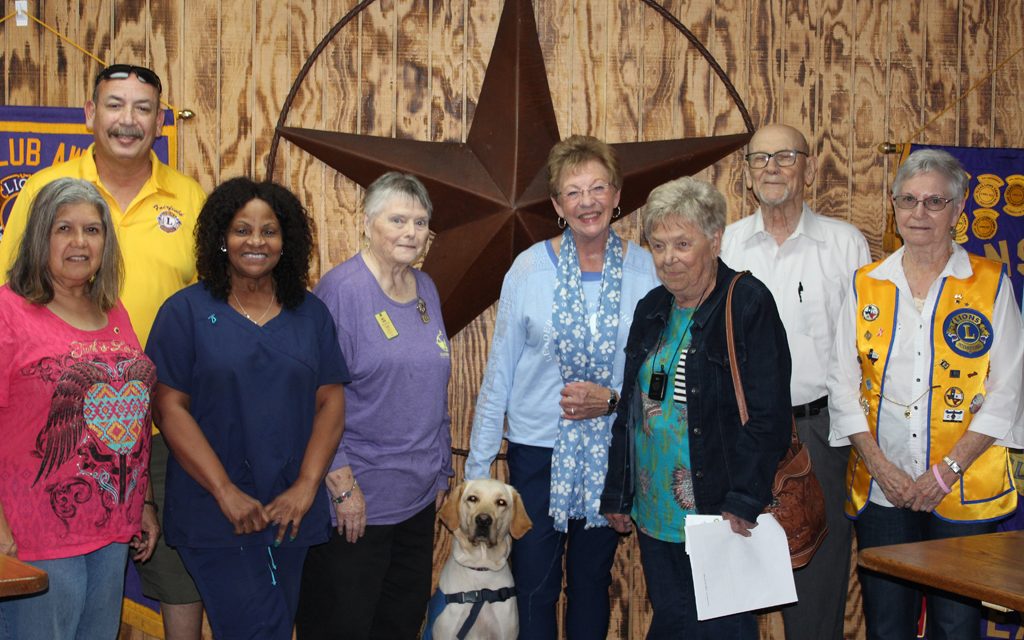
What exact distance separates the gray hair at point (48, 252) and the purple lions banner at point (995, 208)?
3.26m

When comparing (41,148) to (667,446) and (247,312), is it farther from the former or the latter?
(667,446)

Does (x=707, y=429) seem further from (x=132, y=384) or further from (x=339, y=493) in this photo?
(x=132, y=384)

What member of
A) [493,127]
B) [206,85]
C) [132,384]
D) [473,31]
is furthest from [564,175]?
[206,85]

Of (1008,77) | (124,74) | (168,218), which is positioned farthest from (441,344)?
(1008,77)

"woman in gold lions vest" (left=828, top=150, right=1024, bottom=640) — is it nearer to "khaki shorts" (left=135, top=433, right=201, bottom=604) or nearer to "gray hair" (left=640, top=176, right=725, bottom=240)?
"gray hair" (left=640, top=176, right=725, bottom=240)

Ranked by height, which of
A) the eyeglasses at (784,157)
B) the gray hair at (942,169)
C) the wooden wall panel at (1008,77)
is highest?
the wooden wall panel at (1008,77)

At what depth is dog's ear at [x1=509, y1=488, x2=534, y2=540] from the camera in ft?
9.97

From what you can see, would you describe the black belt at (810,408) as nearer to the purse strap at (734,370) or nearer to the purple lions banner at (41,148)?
the purse strap at (734,370)

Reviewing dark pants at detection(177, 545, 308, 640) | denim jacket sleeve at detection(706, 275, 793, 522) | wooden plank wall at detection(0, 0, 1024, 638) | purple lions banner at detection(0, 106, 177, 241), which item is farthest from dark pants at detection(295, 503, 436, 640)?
purple lions banner at detection(0, 106, 177, 241)

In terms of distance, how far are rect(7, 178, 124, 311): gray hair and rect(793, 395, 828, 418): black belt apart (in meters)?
2.32

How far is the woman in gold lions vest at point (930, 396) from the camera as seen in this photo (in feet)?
9.21

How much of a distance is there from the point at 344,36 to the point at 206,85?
→ 0.62m

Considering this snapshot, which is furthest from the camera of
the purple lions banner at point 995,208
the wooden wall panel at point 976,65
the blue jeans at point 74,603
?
the wooden wall panel at point 976,65

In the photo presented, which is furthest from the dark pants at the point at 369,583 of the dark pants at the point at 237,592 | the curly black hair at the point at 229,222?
the curly black hair at the point at 229,222
